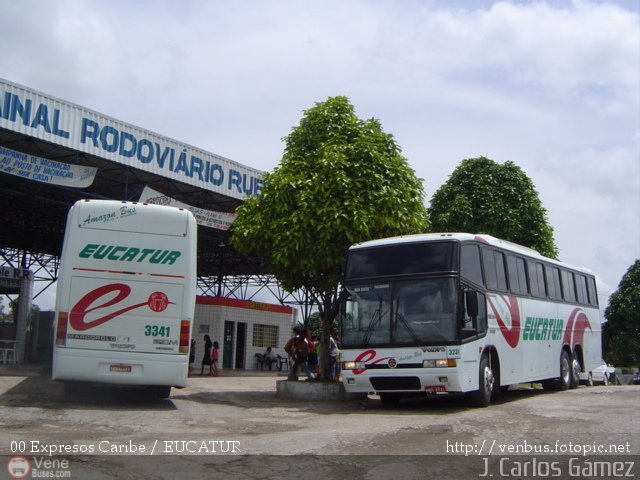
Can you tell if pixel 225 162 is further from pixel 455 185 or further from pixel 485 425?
pixel 485 425

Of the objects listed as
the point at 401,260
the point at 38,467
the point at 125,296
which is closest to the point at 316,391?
the point at 401,260

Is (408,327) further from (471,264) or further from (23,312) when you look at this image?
(23,312)

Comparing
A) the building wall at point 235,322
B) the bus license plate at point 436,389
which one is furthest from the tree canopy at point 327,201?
the building wall at point 235,322

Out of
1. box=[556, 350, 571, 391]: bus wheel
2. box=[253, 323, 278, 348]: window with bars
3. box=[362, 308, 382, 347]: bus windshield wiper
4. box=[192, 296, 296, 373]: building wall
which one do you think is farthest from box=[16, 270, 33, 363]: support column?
box=[556, 350, 571, 391]: bus wheel

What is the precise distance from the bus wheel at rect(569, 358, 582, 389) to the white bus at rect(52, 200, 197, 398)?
35.0 feet

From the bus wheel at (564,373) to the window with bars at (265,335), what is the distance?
16953 mm

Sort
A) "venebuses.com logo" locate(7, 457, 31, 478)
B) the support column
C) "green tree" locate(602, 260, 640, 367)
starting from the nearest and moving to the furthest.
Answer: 1. "venebuses.com logo" locate(7, 457, 31, 478)
2. the support column
3. "green tree" locate(602, 260, 640, 367)

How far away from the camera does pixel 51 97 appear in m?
18.9

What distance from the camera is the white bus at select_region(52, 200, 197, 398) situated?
11.6 m

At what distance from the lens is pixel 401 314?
1256cm

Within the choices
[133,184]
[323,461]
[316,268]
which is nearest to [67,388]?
[316,268]

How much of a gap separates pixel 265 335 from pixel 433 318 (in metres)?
21.1

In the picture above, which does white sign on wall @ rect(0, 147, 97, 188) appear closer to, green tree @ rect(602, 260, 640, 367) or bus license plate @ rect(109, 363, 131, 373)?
bus license plate @ rect(109, 363, 131, 373)

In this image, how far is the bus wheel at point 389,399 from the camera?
45.6ft
